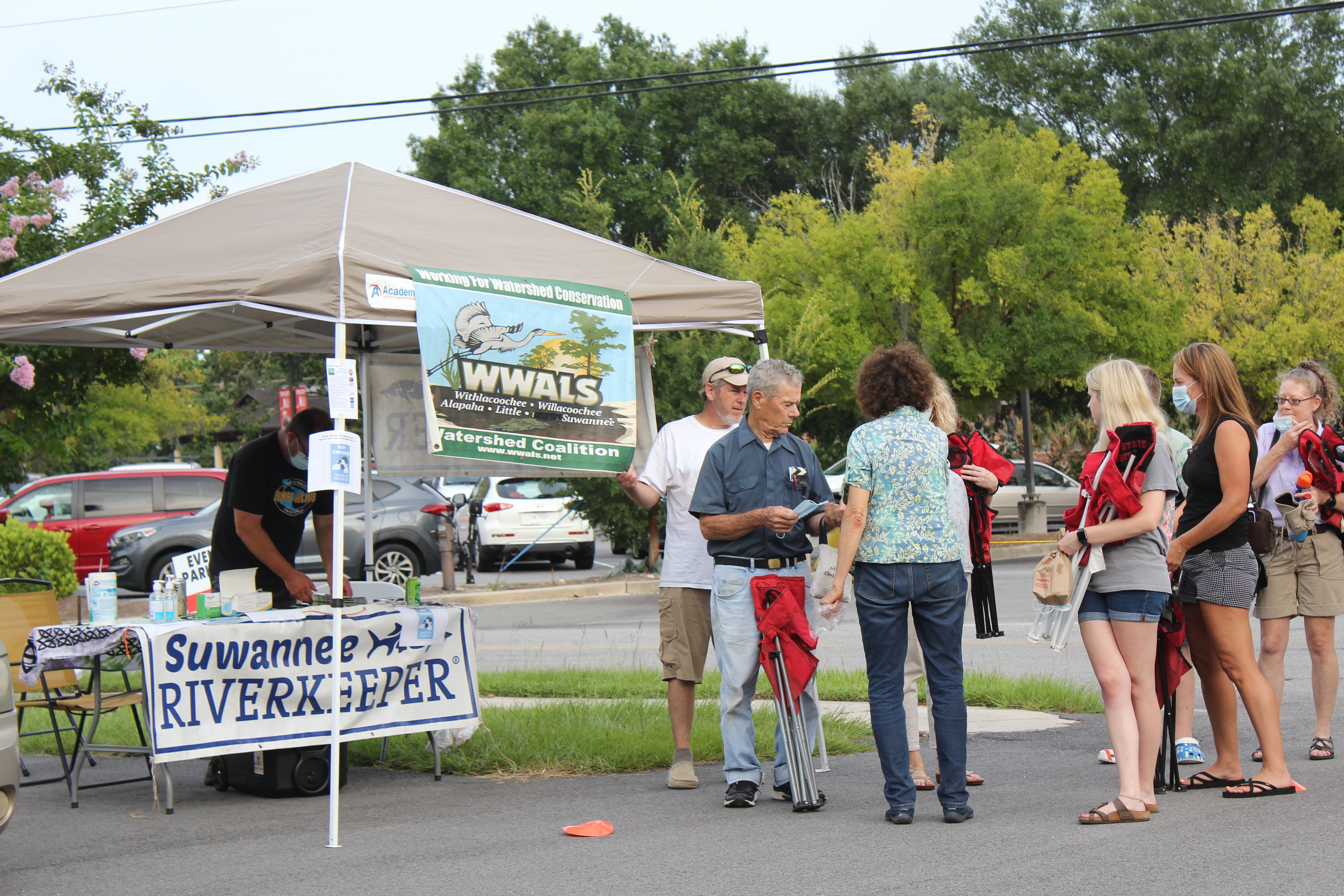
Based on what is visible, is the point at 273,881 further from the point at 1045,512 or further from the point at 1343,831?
the point at 1045,512

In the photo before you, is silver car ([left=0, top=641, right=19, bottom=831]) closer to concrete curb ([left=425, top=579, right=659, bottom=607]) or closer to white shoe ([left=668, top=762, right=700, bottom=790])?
white shoe ([left=668, top=762, right=700, bottom=790])

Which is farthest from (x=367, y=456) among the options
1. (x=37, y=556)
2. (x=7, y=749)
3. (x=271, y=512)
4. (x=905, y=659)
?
(x=37, y=556)

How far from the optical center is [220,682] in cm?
604

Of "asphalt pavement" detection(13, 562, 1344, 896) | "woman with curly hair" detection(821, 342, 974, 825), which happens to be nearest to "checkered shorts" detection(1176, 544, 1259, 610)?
"asphalt pavement" detection(13, 562, 1344, 896)

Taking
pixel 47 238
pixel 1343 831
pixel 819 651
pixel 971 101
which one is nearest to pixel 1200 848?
pixel 1343 831

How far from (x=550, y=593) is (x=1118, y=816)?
12699mm

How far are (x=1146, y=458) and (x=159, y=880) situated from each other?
14.5ft

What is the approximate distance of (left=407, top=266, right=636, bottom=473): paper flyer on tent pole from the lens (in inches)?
236

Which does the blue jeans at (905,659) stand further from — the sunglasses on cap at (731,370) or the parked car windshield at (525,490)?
the parked car windshield at (525,490)

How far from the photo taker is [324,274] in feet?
18.6

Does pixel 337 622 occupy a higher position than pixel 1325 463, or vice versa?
pixel 1325 463

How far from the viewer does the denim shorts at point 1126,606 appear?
536 cm

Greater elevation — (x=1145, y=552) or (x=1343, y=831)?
(x=1145, y=552)

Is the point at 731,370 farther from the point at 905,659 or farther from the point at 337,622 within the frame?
the point at 337,622
